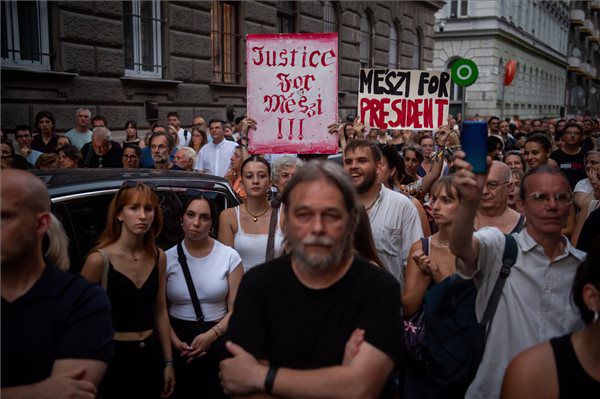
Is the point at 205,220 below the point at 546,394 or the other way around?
the other way around

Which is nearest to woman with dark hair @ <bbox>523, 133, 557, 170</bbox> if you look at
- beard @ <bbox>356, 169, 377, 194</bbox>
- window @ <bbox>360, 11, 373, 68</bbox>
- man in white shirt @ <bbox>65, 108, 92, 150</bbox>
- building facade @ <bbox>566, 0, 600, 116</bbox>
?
beard @ <bbox>356, 169, 377, 194</bbox>

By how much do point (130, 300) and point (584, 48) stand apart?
7940 cm

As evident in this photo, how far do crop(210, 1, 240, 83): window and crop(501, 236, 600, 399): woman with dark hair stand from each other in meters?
12.0

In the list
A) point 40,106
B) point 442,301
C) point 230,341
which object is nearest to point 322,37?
point 442,301

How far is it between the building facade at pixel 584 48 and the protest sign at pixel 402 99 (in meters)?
55.0

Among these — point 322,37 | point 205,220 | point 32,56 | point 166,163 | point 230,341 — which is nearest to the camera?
point 230,341

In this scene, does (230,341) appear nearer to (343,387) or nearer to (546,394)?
(343,387)

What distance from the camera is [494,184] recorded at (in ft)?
13.0

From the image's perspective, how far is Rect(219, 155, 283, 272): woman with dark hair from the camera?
425cm

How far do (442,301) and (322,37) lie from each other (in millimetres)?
3296

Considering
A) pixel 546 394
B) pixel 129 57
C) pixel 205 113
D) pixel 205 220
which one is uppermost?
pixel 129 57

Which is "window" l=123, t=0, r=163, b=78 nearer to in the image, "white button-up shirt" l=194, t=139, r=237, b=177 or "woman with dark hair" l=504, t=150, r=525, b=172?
"white button-up shirt" l=194, t=139, r=237, b=177

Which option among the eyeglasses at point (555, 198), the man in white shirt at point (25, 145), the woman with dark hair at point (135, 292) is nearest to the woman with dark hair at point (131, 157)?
the man in white shirt at point (25, 145)

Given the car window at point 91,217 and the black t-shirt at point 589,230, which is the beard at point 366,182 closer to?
the car window at point 91,217
